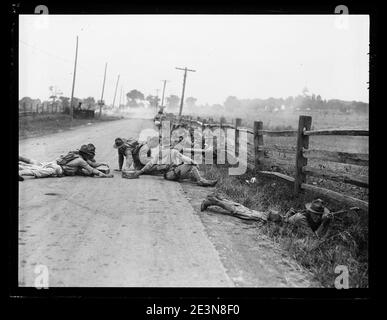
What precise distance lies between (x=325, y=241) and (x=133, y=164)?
4521mm

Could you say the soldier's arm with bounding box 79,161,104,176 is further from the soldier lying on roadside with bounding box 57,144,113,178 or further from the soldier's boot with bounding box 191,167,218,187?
the soldier's boot with bounding box 191,167,218,187

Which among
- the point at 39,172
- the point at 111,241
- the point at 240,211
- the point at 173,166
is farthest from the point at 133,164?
the point at 111,241

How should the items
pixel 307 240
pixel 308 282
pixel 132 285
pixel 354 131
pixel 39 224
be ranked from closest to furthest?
pixel 132 285 < pixel 308 282 < pixel 39 224 < pixel 307 240 < pixel 354 131

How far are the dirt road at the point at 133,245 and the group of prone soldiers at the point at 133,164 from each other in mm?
1025

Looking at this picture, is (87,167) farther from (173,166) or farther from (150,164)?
(173,166)

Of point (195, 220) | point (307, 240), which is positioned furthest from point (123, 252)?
point (307, 240)

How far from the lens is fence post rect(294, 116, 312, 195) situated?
573 centimetres

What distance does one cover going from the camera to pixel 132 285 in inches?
121

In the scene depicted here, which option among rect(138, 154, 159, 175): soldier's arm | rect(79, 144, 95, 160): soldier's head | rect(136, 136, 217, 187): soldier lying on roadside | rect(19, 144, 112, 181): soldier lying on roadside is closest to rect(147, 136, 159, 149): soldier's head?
rect(136, 136, 217, 187): soldier lying on roadside

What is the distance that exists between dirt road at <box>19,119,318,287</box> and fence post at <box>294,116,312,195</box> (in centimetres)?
159

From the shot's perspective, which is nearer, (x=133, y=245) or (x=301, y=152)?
(x=133, y=245)

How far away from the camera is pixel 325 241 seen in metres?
4.05
